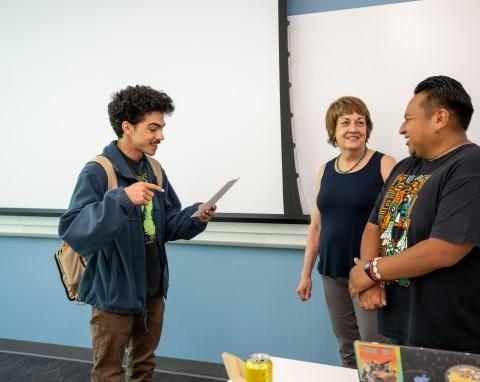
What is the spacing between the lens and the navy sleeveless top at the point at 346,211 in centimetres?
159

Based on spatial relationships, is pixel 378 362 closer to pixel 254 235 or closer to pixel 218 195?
pixel 218 195

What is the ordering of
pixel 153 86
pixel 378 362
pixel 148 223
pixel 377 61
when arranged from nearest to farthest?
pixel 378 362 → pixel 148 223 → pixel 377 61 → pixel 153 86

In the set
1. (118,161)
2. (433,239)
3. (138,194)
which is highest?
(118,161)

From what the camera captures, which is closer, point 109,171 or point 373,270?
point 373,270

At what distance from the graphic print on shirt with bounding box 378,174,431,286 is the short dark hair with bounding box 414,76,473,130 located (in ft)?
0.61

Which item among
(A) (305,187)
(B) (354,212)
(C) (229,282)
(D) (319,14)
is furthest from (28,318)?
(D) (319,14)

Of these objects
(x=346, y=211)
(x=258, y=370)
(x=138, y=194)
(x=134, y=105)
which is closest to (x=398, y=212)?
(x=346, y=211)

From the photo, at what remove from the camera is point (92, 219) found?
52.9 inches

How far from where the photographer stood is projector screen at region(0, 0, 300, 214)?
2.15 m

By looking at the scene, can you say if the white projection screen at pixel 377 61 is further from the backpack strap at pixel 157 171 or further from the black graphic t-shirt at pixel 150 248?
the black graphic t-shirt at pixel 150 248

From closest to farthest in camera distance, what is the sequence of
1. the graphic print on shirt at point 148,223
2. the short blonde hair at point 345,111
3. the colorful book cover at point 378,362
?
the colorful book cover at point 378,362, the graphic print on shirt at point 148,223, the short blonde hair at point 345,111

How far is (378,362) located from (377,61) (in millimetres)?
1541

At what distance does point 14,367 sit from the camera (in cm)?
251

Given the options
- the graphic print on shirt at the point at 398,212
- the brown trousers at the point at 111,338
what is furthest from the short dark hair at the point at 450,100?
the brown trousers at the point at 111,338
